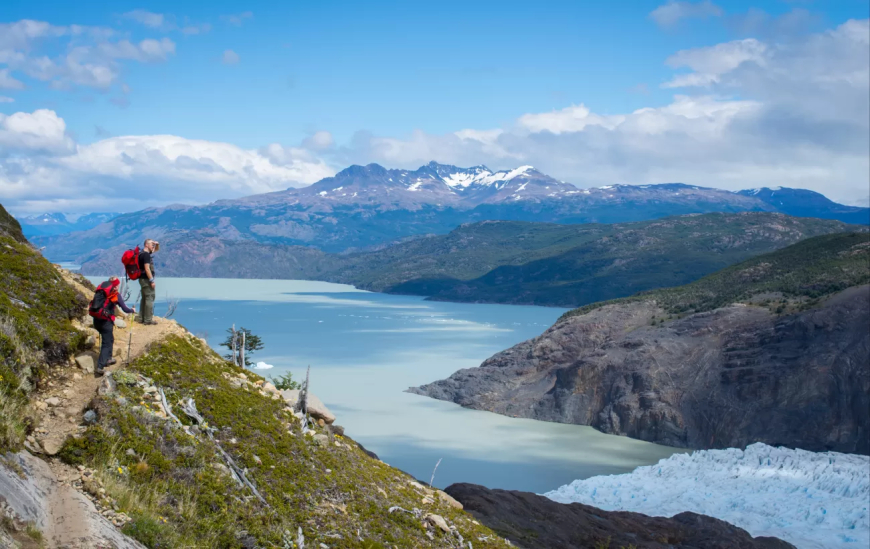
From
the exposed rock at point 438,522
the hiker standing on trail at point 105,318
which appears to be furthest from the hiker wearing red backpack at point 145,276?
the exposed rock at point 438,522

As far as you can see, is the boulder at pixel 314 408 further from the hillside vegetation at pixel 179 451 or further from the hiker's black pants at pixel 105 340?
the hiker's black pants at pixel 105 340

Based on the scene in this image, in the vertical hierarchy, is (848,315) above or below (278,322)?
above

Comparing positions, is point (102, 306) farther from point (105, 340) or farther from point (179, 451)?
point (179, 451)

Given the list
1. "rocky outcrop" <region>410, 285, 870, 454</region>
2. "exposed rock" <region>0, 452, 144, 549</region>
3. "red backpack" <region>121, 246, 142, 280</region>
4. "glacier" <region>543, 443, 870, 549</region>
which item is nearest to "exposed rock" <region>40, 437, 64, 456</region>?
"exposed rock" <region>0, 452, 144, 549</region>

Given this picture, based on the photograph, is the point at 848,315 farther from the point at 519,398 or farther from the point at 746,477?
the point at 519,398

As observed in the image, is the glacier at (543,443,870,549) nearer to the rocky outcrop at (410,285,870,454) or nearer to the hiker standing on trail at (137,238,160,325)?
the rocky outcrop at (410,285,870,454)

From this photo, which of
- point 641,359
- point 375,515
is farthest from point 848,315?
point 375,515
